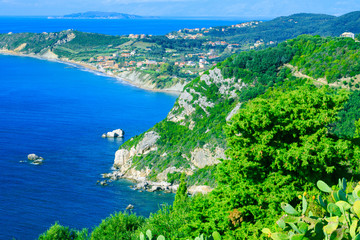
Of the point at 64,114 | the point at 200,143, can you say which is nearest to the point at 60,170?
the point at 200,143

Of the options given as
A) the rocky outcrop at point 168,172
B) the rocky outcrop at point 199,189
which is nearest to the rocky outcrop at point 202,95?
the rocky outcrop at point 168,172

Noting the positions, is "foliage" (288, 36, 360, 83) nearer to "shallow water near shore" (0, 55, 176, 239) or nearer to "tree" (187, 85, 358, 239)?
"shallow water near shore" (0, 55, 176, 239)

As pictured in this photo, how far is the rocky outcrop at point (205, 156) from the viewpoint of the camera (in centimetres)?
4547

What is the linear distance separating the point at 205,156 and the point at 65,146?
75.8ft

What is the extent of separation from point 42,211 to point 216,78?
28096 millimetres

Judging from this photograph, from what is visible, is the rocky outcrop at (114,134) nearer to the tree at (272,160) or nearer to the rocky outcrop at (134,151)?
the rocky outcrop at (134,151)

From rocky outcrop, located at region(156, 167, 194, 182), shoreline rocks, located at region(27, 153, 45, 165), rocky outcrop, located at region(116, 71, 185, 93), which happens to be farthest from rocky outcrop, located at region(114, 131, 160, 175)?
rocky outcrop, located at region(116, 71, 185, 93)

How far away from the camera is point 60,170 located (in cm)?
4884

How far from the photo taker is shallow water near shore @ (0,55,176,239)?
124 ft

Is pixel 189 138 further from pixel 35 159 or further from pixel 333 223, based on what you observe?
pixel 333 223

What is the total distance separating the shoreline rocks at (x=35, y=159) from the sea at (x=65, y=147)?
74cm

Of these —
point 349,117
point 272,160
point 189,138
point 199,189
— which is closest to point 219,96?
point 189,138

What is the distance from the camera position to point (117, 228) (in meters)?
21.1

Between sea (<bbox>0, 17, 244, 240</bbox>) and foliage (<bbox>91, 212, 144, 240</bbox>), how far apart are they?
13993 mm
